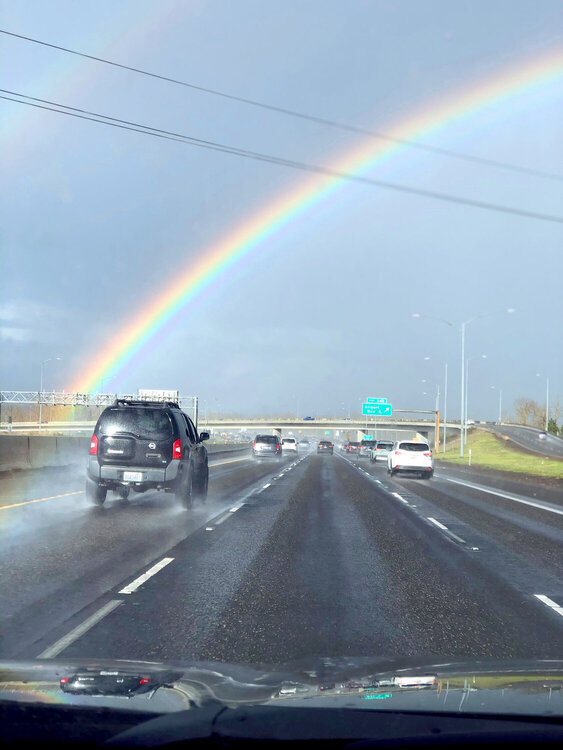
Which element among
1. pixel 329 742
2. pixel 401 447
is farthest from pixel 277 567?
Result: pixel 401 447

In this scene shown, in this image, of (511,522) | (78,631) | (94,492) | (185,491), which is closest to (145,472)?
(185,491)

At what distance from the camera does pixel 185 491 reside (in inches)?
690

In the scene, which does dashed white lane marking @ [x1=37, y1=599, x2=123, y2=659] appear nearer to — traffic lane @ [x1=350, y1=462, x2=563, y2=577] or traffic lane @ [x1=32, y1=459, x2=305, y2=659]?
traffic lane @ [x1=32, y1=459, x2=305, y2=659]

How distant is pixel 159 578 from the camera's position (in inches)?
385

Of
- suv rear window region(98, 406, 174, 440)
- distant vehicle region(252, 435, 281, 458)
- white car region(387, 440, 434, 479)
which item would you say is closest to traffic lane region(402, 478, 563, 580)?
suv rear window region(98, 406, 174, 440)

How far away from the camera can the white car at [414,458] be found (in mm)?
35594

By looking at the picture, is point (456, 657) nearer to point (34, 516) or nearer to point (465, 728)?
point (465, 728)

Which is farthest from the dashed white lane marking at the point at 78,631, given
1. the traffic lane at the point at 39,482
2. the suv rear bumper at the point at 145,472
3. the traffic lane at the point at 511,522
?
the traffic lane at the point at 39,482

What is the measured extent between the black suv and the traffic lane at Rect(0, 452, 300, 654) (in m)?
0.70

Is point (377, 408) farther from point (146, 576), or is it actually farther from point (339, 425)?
point (146, 576)

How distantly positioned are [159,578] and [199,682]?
208 inches

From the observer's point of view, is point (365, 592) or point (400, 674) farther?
point (365, 592)

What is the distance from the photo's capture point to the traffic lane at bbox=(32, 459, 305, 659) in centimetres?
659

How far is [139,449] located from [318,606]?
908 cm
